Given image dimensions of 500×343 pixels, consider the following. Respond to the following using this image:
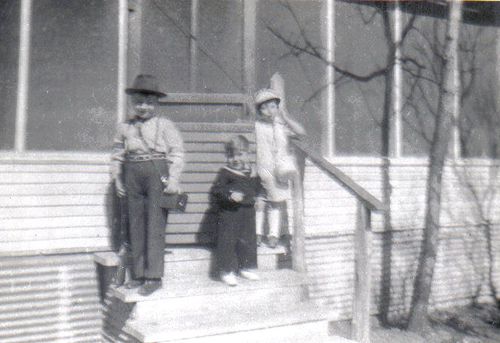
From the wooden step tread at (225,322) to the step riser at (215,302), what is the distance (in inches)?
1.9

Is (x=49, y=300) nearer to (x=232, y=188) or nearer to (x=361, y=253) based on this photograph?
(x=232, y=188)

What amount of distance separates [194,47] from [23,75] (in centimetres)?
179

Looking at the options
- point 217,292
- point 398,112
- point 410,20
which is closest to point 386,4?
point 410,20

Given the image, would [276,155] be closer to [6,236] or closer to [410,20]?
[6,236]

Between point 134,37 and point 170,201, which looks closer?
point 170,201

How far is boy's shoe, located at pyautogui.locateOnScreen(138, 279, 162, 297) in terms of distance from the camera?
4449 millimetres

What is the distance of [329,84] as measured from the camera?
7152 mm

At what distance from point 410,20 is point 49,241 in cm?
539

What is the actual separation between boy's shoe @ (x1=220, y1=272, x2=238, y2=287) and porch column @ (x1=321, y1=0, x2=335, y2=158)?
8.89ft

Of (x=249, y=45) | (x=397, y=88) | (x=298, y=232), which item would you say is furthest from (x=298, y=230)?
(x=397, y=88)

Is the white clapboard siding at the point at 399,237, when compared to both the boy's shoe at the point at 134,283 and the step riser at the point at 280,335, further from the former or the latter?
the boy's shoe at the point at 134,283

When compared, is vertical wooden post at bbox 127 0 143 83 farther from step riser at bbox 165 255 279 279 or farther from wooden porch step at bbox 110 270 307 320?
wooden porch step at bbox 110 270 307 320

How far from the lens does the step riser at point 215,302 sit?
441 cm

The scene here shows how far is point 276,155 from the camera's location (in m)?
5.41
